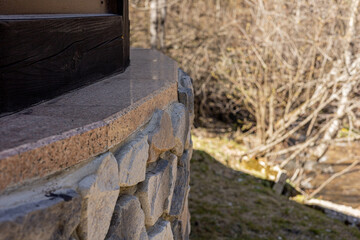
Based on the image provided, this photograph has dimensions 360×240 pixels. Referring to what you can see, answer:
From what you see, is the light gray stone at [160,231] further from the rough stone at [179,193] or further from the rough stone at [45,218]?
the rough stone at [45,218]

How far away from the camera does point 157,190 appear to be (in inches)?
61.7

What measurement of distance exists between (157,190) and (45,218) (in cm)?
69

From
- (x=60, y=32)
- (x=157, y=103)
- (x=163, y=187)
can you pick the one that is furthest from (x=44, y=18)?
(x=163, y=187)

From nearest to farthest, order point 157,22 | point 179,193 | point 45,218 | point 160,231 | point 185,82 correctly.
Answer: point 45,218 → point 160,231 → point 179,193 → point 185,82 → point 157,22

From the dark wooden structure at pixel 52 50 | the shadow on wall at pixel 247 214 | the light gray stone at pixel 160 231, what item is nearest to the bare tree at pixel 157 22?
the shadow on wall at pixel 247 214

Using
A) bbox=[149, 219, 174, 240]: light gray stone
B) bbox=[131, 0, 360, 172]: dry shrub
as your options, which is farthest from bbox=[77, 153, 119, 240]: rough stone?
bbox=[131, 0, 360, 172]: dry shrub

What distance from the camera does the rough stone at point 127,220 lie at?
1246mm


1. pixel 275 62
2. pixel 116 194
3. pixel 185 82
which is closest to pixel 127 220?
pixel 116 194

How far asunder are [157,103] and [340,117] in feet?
16.0

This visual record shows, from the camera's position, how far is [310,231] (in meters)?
3.79

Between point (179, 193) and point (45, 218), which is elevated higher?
point (45, 218)

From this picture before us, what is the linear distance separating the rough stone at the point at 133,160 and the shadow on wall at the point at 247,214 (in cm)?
208

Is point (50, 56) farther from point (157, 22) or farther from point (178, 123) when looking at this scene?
point (157, 22)

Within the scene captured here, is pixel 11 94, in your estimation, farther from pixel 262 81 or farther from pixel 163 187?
pixel 262 81
